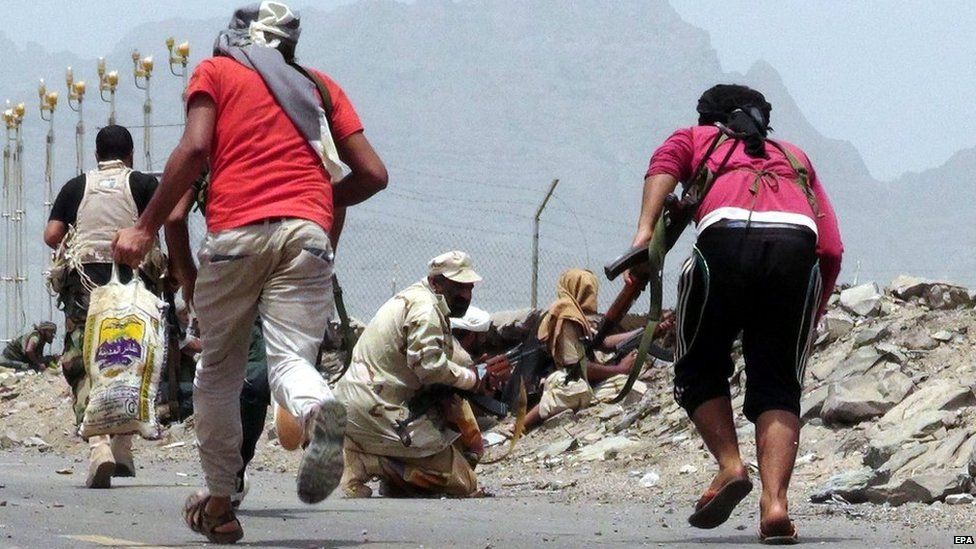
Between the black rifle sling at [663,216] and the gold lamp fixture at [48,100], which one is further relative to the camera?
the gold lamp fixture at [48,100]

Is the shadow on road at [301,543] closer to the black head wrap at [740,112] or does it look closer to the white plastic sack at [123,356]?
the black head wrap at [740,112]

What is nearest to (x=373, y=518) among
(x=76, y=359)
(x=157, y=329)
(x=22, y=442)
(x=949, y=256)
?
(x=157, y=329)

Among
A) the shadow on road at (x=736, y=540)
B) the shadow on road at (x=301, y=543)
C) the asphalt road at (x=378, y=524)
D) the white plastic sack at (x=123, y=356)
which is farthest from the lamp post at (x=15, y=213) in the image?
the shadow on road at (x=736, y=540)

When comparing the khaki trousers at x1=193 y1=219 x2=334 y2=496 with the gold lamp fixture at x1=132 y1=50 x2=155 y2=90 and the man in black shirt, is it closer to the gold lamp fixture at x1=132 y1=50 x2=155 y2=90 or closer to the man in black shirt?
the man in black shirt

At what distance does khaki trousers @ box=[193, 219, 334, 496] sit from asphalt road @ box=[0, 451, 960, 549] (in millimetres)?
735

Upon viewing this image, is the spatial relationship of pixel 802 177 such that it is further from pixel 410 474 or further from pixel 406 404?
pixel 410 474

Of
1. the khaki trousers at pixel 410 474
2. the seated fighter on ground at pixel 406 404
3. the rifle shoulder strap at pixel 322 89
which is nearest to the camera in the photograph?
the rifle shoulder strap at pixel 322 89

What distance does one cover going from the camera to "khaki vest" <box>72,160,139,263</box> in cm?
1070

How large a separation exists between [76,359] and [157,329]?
0.89 meters

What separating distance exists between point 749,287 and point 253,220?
5.87 feet

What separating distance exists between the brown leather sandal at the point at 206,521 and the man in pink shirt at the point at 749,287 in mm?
1594

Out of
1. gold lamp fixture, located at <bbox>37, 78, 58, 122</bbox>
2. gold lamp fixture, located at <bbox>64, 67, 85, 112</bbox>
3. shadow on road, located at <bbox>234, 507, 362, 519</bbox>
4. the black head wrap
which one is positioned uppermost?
the black head wrap

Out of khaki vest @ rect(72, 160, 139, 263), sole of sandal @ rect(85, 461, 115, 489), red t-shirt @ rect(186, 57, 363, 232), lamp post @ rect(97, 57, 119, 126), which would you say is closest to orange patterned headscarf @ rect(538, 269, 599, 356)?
khaki vest @ rect(72, 160, 139, 263)

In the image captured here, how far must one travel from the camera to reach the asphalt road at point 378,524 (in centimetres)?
751
